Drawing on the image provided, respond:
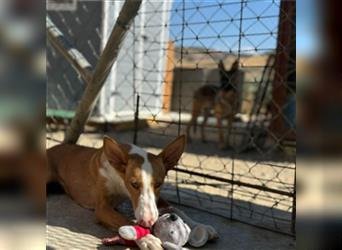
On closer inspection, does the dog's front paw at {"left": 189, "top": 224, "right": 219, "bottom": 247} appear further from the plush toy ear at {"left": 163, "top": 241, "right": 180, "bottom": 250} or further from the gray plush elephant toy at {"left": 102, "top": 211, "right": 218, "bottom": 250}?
the plush toy ear at {"left": 163, "top": 241, "right": 180, "bottom": 250}

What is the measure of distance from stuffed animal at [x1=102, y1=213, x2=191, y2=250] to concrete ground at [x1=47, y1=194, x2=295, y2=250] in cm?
4

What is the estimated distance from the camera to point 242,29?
2.67m

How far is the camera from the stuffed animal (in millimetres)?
2012

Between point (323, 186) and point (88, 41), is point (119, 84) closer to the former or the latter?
point (88, 41)

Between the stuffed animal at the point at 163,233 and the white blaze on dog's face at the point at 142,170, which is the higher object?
the white blaze on dog's face at the point at 142,170

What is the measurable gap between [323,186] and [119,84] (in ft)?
17.9

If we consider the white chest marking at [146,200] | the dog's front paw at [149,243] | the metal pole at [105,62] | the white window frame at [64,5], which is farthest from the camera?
the white window frame at [64,5]

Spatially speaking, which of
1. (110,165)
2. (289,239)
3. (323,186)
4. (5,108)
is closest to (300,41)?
(323,186)

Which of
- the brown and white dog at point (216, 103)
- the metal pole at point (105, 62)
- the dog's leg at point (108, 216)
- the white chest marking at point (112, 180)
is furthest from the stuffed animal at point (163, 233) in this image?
the brown and white dog at point (216, 103)

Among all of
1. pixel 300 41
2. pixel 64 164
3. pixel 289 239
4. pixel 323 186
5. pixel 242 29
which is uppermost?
pixel 242 29

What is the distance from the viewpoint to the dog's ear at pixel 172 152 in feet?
7.92

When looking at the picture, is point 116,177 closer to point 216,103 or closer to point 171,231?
point 171,231

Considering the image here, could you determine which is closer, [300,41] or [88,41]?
[300,41]

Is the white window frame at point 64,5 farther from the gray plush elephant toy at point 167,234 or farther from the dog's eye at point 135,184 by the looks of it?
the gray plush elephant toy at point 167,234
